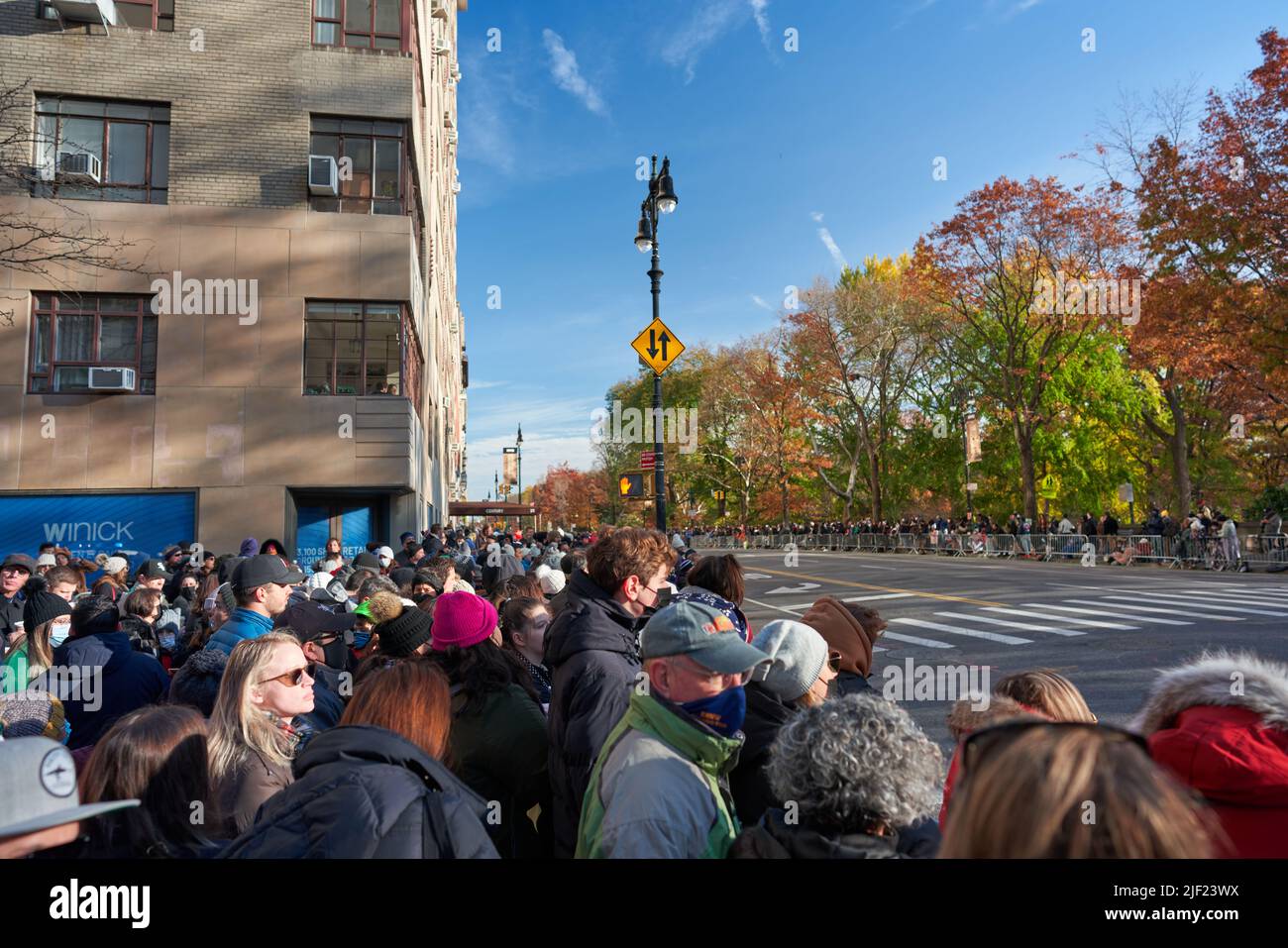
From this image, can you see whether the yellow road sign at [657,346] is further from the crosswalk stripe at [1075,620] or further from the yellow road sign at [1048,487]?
the yellow road sign at [1048,487]

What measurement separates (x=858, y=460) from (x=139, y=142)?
1816 inches

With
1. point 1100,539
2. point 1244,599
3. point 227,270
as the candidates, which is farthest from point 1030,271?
point 227,270

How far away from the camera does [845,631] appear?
397cm

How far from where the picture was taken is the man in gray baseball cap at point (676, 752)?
210 cm

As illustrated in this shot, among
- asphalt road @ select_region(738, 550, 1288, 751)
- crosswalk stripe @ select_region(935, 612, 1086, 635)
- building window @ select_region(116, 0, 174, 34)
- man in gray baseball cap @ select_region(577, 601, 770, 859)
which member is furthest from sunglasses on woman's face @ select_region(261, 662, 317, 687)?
building window @ select_region(116, 0, 174, 34)

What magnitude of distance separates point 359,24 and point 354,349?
29.0ft

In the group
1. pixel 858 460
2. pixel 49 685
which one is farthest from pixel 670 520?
pixel 49 685

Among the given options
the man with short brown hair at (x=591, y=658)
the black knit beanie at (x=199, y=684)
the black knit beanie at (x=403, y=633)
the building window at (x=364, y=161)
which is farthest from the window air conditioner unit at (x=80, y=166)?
the man with short brown hair at (x=591, y=658)

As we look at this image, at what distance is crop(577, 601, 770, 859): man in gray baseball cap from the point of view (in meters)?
2.10

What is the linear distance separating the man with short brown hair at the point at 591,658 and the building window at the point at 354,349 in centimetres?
1741

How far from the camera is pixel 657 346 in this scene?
13.7 m

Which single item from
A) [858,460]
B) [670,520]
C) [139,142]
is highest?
[139,142]
